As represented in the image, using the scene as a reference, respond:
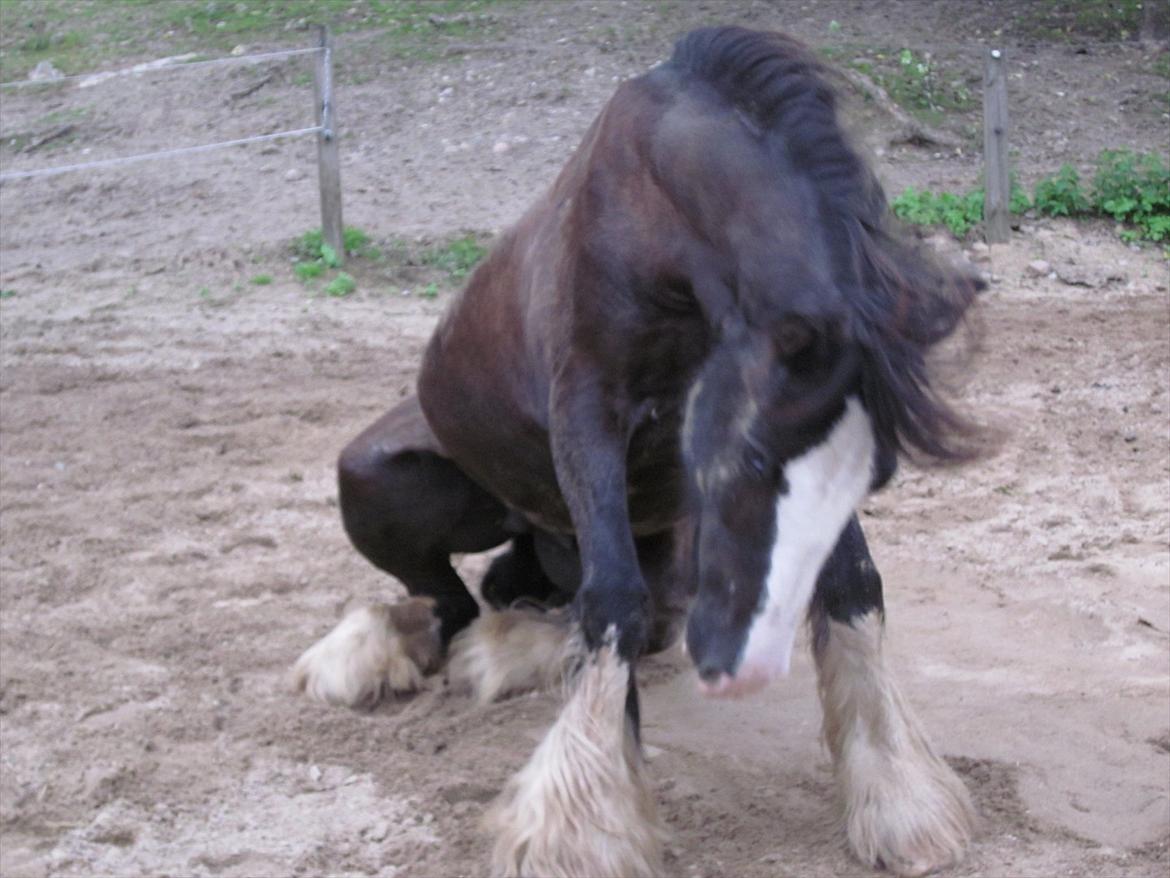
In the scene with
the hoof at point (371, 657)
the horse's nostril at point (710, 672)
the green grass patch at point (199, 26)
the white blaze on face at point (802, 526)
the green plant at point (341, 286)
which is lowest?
the green plant at point (341, 286)

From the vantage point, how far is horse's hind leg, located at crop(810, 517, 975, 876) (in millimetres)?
3189

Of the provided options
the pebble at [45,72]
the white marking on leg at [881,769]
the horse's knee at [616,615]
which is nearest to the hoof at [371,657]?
the horse's knee at [616,615]

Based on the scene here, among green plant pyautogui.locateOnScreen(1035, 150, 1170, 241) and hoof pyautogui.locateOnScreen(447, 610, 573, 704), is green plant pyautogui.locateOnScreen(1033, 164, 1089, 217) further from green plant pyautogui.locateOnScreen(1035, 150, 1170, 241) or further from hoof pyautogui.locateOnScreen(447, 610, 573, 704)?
hoof pyautogui.locateOnScreen(447, 610, 573, 704)

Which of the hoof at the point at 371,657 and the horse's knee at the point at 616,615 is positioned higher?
the horse's knee at the point at 616,615

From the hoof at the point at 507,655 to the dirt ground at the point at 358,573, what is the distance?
70 mm

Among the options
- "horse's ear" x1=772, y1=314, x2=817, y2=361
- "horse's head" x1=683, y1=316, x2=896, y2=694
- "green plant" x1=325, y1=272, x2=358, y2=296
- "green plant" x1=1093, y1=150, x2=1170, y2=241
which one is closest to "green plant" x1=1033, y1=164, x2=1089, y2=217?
"green plant" x1=1093, y1=150, x2=1170, y2=241

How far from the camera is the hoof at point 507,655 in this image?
423cm

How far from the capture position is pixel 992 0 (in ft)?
47.7

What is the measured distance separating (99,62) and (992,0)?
8.81 m

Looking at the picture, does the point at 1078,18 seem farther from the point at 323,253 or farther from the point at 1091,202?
the point at 323,253

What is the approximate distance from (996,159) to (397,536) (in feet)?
20.0

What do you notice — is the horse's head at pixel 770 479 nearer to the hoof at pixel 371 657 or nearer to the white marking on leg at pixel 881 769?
the white marking on leg at pixel 881 769

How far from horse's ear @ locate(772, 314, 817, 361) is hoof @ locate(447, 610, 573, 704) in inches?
73.4

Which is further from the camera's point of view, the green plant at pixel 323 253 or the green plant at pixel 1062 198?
the green plant at pixel 1062 198
